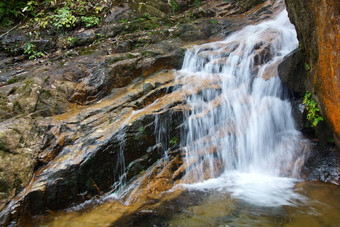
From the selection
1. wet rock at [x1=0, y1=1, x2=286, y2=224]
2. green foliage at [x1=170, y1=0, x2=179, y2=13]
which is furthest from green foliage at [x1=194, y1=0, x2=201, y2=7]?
wet rock at [x1=0, y1=1, x2=286, y2=224]

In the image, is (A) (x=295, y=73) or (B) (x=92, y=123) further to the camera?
(A) (x=295, y=73)

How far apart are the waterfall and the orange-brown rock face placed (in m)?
1.24

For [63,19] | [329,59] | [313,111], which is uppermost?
[63,19]

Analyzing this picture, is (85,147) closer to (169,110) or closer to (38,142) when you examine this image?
(38,142)

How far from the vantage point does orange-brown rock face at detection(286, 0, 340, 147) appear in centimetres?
348

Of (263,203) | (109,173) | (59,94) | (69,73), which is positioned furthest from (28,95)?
(263,203)

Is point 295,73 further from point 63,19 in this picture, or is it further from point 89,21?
point 63,19

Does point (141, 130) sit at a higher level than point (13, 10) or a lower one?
lower

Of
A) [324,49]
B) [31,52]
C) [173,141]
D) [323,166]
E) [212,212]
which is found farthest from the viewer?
[31,52]

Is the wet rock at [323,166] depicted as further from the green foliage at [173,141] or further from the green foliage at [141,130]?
the green foliage at [141,130]

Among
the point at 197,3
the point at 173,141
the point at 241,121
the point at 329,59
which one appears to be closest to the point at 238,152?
the point at 241,121

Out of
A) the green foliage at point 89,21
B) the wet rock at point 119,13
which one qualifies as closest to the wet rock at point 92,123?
the green foliage at point 89,21

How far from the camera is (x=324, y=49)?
12.4 ft

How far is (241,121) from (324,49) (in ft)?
8.17
